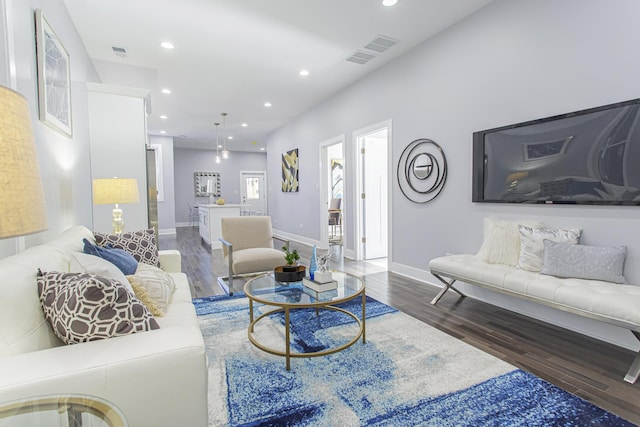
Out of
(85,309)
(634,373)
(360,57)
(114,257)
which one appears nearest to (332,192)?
(360,57)

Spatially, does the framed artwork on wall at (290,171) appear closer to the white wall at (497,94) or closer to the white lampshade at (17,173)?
the white wall at (497,94)

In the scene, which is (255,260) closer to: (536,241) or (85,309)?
(85,309)

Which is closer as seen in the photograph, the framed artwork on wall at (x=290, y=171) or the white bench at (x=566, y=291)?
the white bench at (x=566, y=291)

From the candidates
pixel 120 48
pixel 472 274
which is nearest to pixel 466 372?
pixel 472 274

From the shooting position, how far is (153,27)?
3.45m

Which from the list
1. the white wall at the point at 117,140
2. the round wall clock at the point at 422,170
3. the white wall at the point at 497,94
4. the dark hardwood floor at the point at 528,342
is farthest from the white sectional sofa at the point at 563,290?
the white wall at the point at 117,140

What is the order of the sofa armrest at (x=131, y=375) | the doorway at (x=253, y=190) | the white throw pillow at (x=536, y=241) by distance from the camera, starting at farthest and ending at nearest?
the doorway at (x=253, y=190)
the white throw pillow at (x=536, y=241)
the sofa armrest at (x=131, y=375)

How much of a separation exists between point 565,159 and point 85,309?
3.31 metres

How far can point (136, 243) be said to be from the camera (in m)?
2.47

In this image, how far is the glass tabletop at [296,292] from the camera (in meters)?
2.11

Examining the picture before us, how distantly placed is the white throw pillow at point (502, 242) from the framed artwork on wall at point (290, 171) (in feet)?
16.7

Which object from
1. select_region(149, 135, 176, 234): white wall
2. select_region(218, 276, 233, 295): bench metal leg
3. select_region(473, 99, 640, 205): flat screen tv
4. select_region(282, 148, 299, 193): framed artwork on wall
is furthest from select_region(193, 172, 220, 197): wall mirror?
select_region(473, 99, 640, 205): flat screen tv

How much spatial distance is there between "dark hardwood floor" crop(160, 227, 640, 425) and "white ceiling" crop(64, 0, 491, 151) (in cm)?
298

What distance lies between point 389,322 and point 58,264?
7.65ft
